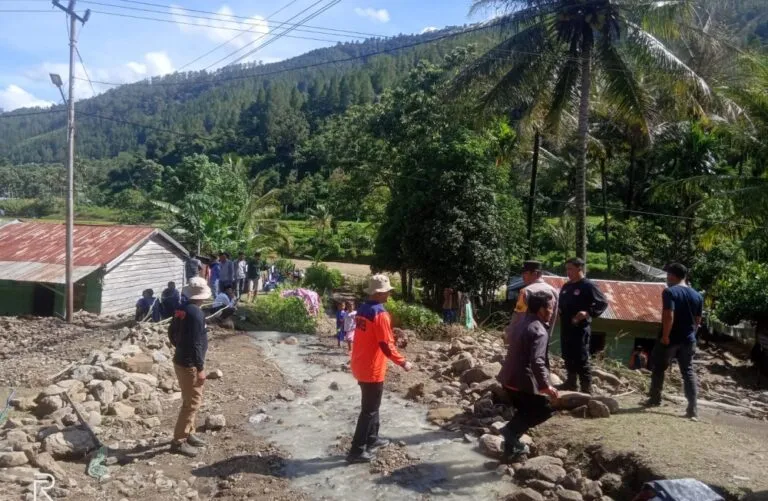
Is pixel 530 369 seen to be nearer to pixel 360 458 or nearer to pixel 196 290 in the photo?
pixel 360 458

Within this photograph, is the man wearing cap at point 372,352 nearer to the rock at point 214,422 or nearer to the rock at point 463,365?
the rock at point 214,422

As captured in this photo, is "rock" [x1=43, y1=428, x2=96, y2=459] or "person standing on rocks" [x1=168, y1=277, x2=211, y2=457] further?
"person standing on rocks" [x1=168, y1=277, x2=211, y2=457]

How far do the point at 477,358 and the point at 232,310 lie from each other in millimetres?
6876

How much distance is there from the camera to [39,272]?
17547 millimetres

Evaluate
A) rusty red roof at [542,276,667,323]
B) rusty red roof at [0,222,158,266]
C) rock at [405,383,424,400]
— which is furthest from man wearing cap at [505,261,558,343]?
rusty red roof at [0,222,158,266]

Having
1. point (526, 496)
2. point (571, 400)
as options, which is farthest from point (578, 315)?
point (526, 496)

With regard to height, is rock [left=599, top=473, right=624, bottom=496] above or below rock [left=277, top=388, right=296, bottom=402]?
above

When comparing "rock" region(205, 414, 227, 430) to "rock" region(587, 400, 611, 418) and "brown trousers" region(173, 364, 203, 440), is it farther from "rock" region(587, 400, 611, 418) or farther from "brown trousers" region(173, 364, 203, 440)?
"rock" region(587, 400, 611, 418)

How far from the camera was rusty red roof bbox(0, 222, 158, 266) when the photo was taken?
18297 millimetres

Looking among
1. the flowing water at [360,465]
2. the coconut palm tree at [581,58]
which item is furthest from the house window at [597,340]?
the flowing water at [360,465]

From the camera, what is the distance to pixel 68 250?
15914 mm

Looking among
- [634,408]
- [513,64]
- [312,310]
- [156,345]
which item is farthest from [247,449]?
[513,64]

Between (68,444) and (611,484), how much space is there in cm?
457

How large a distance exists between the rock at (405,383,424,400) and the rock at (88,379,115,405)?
335 cm
